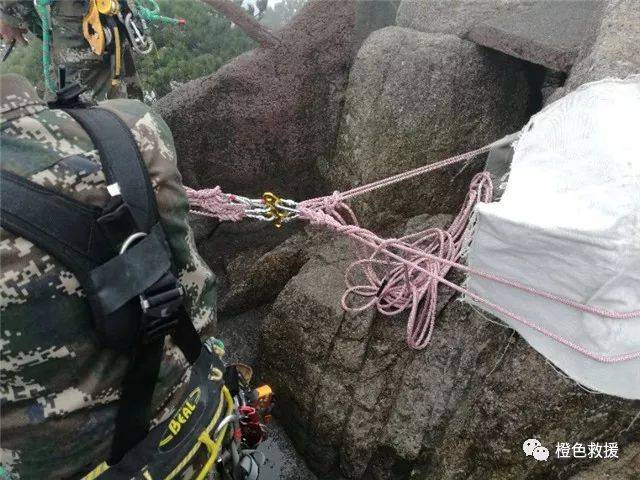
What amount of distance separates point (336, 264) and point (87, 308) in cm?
227

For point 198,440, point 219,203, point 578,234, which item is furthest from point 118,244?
point 578,234

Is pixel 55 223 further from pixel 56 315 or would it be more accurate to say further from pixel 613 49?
pixel 613 49

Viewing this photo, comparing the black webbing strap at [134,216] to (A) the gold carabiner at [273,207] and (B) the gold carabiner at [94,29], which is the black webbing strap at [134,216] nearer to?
(A) the gold carabiner at [273,207]

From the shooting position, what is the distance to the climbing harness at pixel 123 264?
1.08 meters

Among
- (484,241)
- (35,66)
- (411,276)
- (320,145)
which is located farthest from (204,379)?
(35,66)

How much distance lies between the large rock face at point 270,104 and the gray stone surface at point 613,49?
1642 mm

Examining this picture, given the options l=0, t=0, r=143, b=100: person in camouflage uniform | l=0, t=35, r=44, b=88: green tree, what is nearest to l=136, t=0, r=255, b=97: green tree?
l=0, t=35, r=44, b=88: green tree

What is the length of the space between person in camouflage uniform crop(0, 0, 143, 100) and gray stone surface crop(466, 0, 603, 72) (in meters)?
2.42

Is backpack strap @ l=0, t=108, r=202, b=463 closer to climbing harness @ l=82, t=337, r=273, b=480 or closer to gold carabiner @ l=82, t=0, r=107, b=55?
climbing harness @ l=82, t=337, r=273, b=480

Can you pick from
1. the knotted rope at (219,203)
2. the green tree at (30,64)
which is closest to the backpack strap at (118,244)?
the knotted rope at (219,203)

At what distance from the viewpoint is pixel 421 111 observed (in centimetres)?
341

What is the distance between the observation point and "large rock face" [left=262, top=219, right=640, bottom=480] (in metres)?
2.22

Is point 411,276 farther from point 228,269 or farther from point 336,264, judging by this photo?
point 228,269

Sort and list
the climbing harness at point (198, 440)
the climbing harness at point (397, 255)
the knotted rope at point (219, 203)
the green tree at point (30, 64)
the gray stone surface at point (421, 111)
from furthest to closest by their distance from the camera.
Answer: the green tree at point (30, 64), the gray stone surface at point (421, 111), the knotted rope at point (219, 203), the climbing harness at point (397, 255), the climbing harness at point (198, 440)
